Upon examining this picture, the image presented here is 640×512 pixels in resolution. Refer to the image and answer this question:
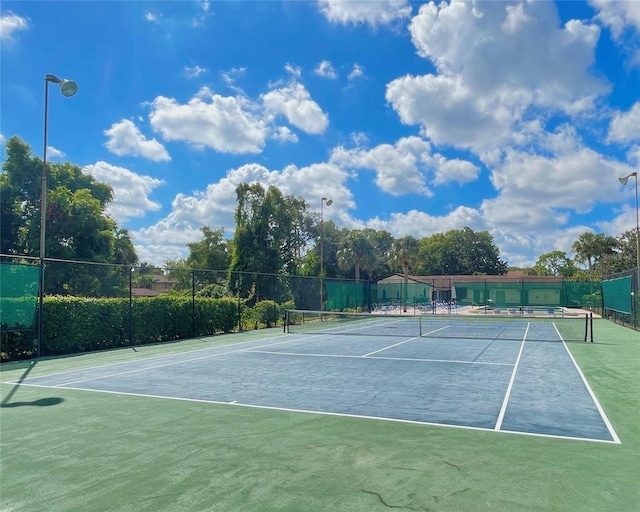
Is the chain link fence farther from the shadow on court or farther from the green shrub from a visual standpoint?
the shadow on court

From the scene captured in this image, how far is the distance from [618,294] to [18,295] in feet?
80.9

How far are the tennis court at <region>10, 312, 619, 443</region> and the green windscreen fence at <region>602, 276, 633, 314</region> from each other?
8.96 metres

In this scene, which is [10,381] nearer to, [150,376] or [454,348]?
[150,376]

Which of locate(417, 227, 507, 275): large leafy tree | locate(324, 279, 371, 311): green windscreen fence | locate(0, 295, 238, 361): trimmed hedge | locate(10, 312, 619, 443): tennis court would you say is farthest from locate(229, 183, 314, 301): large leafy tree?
locate(417, 227, 507, 275): large leafy tree

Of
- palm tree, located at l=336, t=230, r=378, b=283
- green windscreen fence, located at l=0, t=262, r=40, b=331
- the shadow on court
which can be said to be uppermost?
palm tree, located at l=336, t=230, r=378, b=283

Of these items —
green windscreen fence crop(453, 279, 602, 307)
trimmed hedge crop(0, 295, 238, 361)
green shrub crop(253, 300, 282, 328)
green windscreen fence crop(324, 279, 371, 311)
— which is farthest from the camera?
green windscreen fence crop(453, 279, 602, 307)

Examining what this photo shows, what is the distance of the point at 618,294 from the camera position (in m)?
23.5

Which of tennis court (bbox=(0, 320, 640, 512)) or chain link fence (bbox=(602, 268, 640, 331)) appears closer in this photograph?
tennis court (bbox=(0, 320, 640, 512))

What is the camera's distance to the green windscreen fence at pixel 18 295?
1194 cm

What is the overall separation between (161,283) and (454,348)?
1957 inches

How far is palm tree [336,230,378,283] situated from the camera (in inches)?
1742

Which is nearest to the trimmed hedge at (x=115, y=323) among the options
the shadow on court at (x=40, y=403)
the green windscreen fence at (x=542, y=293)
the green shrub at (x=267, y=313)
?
the green shrub at (x=267, y=313)

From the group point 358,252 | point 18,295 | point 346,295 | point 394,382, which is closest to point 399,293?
point 358,252

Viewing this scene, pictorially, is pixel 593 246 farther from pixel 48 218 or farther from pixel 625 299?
pixel 48 218
